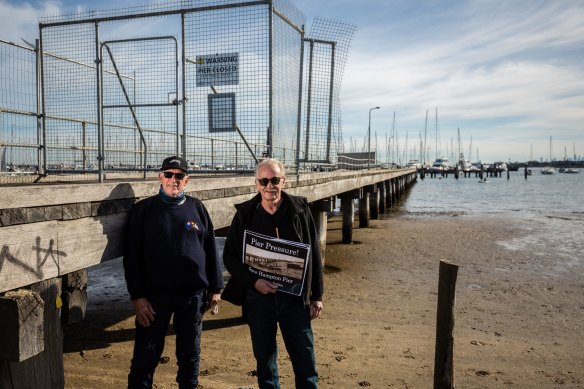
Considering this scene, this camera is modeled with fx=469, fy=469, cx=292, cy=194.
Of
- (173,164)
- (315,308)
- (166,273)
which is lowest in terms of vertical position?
(315,308)

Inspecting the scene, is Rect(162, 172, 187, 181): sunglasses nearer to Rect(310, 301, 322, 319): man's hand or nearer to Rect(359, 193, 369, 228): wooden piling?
Rect(310, 301, 322, 319): man's hand

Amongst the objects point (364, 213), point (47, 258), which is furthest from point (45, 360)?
point (364, 213)

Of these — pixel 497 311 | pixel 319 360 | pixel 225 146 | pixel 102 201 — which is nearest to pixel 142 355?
pixel 102 201

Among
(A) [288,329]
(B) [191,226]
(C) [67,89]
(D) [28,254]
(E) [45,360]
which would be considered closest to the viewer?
(D) [28,254]

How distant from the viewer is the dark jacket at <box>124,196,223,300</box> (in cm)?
328

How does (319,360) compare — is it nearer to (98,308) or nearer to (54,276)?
(54,276)

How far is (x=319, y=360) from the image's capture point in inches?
220

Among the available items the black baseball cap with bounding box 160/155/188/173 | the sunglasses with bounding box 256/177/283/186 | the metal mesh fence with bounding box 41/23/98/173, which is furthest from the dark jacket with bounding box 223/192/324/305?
the metal mesh fence with bounding box 41/23/98/173

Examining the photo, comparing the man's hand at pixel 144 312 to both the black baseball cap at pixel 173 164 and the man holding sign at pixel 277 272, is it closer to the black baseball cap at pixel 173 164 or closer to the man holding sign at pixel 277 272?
the man holding sign at pixel 277 272

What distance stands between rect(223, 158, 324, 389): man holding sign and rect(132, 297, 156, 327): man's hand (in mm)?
635

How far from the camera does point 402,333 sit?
22.2ft

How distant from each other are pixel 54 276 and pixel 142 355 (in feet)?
2.72

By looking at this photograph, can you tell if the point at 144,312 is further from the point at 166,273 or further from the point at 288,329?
the point at 288,329

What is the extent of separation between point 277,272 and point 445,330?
7.49 feet
